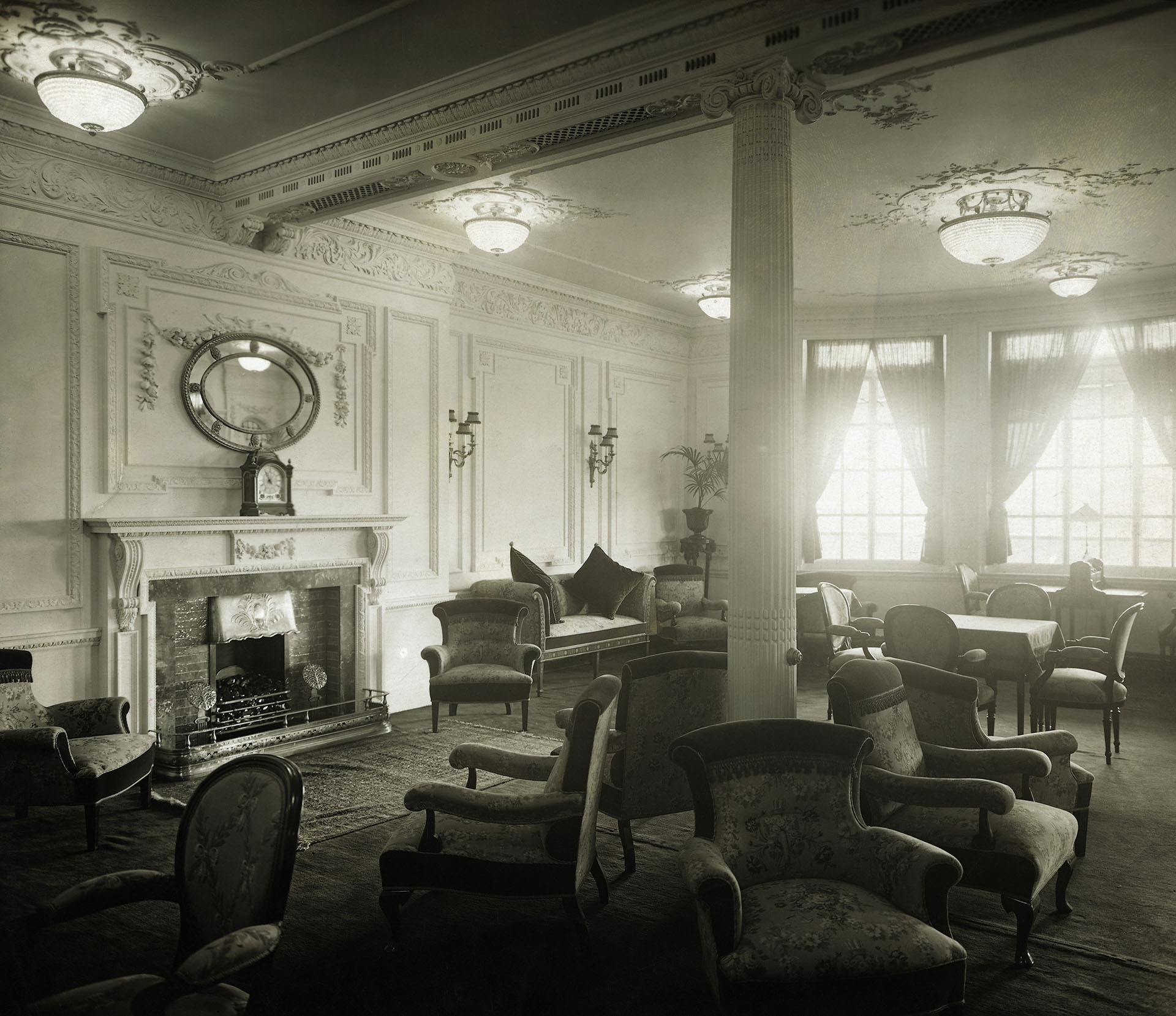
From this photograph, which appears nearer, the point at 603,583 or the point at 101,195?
the point at 101,195

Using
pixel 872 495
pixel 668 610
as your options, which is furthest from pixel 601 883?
pixel 872 495

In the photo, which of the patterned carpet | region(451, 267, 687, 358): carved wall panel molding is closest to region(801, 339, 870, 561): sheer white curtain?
region(451, 267, 687, 358): carved wall panel molding

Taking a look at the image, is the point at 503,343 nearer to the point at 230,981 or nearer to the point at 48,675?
the point at 48,675

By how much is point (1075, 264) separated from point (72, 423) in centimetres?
794

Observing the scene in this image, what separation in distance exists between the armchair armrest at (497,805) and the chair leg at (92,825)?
1811 mm

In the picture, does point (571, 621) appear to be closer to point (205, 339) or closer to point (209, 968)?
point (205, 339)

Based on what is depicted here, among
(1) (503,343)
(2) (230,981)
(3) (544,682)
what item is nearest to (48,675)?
(2) (230,981)

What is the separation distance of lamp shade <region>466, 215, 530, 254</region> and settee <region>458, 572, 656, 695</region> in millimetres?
2612

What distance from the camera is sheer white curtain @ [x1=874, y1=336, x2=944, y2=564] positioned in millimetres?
9469

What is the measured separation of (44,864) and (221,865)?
2168 millimetres

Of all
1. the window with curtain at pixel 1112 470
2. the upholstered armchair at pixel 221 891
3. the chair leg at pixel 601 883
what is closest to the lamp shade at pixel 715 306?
the window with curtain at pixel 1112 470

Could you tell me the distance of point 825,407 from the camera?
9.92 metres

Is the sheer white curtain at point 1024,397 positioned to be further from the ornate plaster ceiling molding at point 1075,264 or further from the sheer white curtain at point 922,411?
the ornate plaster ceiling molding at point 1075,264

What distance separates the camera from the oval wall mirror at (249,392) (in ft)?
18.7
